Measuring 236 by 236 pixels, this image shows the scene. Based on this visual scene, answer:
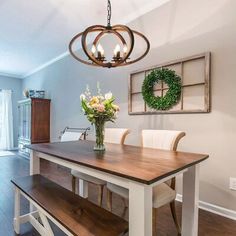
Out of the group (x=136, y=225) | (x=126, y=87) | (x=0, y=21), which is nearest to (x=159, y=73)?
(x=126, y=87)

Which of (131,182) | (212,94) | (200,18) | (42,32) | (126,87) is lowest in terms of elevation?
(131,182)

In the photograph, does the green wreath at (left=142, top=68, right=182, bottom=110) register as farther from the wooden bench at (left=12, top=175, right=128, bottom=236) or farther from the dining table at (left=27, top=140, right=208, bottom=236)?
the wooden bench at (left=12, top=175, right=128, bottom=236)

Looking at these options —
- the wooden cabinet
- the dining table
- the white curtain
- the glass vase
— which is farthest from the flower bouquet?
the white curtain

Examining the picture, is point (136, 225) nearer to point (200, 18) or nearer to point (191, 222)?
point (191, 222)

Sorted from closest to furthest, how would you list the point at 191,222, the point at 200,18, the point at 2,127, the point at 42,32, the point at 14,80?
the point at 191,222 < the point at 200,18 < the point at 42,32 < the point at 2,127 < the point at 14,80

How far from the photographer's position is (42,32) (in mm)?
3500

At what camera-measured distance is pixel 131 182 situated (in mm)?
1022

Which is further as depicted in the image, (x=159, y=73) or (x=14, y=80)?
(x=14, y=80)

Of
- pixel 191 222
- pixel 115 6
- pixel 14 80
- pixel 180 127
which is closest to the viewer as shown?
pixel 191 222

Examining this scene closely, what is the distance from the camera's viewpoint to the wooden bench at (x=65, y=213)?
1.11 m

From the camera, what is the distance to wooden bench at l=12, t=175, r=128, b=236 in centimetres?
111

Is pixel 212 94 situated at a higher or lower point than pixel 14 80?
lower

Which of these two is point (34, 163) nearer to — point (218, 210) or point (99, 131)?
point (99, 131)

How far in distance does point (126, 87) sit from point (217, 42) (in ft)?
4.67
